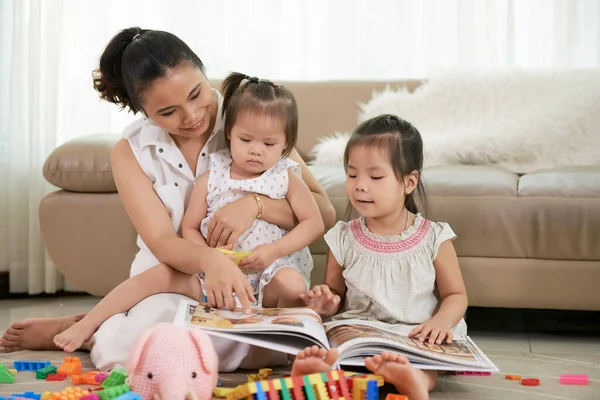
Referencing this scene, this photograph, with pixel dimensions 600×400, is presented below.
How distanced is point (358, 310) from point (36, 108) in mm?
1667

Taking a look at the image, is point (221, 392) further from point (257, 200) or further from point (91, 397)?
point (257, 200)

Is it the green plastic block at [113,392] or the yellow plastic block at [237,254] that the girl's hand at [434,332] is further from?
the green plastic block at [113,392]

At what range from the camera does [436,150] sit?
242 cm

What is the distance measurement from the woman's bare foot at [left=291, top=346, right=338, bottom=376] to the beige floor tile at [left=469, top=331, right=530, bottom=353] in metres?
0.69

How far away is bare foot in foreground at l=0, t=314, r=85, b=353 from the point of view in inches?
73.3

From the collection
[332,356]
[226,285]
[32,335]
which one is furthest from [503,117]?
[32,335]

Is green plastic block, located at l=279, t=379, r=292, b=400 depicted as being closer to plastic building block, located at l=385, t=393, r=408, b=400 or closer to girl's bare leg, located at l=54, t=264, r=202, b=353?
plastic building block, located at l=385, t=393, r=408, b=400

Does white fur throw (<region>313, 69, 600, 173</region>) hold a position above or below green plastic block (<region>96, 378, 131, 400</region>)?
above

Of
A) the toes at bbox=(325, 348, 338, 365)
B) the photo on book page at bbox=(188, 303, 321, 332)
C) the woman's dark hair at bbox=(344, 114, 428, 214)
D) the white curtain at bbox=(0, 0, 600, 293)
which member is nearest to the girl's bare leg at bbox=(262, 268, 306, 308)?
the photo on book page at bbox=(188, 303, 321, 332)

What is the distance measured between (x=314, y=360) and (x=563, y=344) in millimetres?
901

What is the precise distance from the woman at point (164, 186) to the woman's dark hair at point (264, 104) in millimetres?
56

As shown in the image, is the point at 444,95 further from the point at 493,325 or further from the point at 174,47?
the point at 174,47

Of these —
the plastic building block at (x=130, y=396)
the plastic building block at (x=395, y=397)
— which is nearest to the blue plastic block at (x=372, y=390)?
the plastic building block at (x=395, y=397)

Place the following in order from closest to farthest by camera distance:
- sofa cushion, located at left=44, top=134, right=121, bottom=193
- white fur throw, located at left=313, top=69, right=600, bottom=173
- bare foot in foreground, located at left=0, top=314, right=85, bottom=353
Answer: bare foot in foreground, located at left=0, top=314, right=85, bottom=353
sofa cushion, located at left=44, top=134, right=121, bottom=193
white fur throw, located at left=313, top=69, right=600, bottom=173
